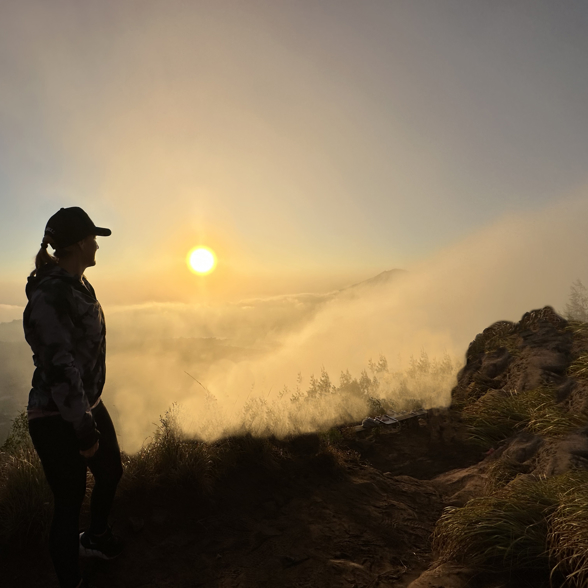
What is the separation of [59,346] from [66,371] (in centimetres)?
16

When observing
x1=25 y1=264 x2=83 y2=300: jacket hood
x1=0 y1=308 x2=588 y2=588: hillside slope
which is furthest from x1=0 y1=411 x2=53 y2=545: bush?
x1=25 y1=264 x2=83 y2=300: jacket hood

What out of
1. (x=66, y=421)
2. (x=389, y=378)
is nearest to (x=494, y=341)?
(x=389, y=378)

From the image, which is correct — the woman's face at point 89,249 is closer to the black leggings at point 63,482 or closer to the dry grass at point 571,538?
the black leggings at point 63,482

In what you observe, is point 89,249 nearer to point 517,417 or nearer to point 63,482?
point 63,482

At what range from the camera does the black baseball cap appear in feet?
8.54

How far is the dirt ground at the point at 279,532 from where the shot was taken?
3.07 m

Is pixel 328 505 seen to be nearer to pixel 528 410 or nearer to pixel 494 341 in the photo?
pixel 528 410

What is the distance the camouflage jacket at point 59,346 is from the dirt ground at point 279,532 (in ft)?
5.12

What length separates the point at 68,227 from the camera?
2.64 metres

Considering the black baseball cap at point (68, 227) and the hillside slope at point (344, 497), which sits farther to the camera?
the hillside slope at point (344, 497)

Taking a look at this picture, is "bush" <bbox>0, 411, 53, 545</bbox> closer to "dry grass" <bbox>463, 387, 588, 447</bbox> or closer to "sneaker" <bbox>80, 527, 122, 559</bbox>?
"sneaker" <bbox>80, 527, 122, 559</bbox>

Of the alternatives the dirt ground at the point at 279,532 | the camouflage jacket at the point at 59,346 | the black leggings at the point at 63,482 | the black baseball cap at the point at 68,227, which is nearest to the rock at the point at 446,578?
the dirt ground at the point at 279,532

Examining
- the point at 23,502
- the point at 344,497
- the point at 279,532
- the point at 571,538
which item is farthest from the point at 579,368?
the point at 23,502

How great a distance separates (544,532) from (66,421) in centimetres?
357
